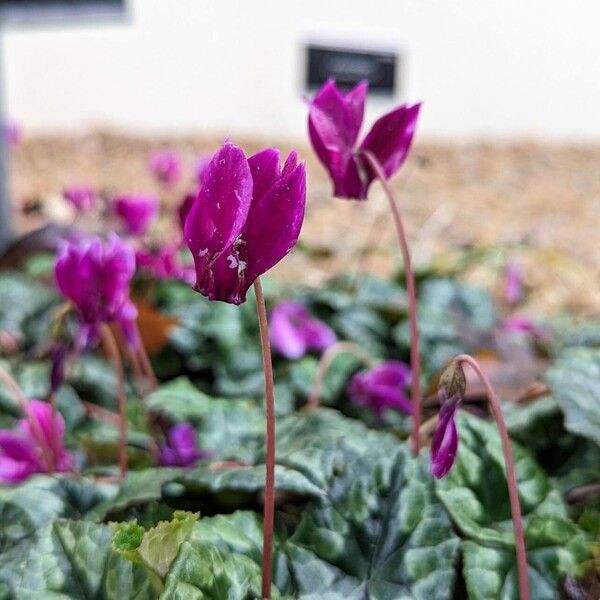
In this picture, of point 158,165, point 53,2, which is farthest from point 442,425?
point 53,2

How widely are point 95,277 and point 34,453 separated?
0.19m

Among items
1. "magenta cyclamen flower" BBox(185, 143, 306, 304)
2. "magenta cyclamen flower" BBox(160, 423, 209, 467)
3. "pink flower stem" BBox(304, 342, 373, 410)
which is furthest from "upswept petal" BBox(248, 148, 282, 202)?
"pink flower stem" BBox(304, 342, 373, 410)

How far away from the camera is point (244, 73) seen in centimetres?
431

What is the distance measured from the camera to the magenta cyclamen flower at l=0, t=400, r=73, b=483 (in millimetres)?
811

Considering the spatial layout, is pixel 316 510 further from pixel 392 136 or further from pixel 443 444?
pixel 392 136

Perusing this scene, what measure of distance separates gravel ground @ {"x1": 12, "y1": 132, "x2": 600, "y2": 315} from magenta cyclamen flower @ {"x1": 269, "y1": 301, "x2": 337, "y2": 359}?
1.47 feet

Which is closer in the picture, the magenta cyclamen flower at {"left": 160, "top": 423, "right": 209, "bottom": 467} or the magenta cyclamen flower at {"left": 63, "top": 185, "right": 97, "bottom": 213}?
the magenta cyclamen flower at {"left": 160, "top": 423, "right": 209, "bottom": 467}

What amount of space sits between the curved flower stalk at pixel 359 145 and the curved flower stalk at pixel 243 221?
175 mm

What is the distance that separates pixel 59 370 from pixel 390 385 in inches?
15.5

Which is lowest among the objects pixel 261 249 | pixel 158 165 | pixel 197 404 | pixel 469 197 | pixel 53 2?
pixel 469 197

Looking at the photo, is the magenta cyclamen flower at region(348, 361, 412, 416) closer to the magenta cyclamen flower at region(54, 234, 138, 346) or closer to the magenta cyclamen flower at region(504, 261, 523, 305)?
the magenta cyclamen flower at region(54, 234, 138, 346)

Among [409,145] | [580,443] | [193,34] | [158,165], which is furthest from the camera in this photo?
[193,34]

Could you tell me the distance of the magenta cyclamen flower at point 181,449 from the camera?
0.82 m

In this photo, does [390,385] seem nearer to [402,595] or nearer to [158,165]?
[402,595]
